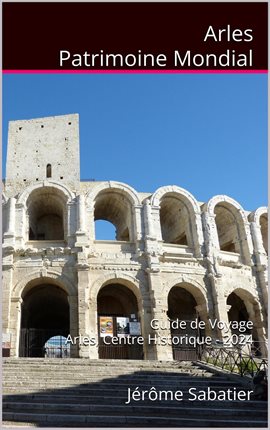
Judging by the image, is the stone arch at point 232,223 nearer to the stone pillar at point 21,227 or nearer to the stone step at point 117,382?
the stone pillar at point 21,227

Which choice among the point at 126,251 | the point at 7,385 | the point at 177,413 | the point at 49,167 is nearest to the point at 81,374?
the point at 7,385

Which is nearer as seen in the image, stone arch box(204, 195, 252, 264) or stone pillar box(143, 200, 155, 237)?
stone pillar box(143, 200, 155, 237)

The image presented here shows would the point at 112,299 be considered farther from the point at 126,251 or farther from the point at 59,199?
the point at 59,199

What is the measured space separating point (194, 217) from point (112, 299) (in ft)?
20.1

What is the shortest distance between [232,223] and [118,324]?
28.7 ft

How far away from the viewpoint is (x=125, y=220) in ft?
75.9

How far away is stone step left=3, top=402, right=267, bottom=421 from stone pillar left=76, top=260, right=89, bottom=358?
9169 millimetres

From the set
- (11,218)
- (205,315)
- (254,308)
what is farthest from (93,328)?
(254,308)

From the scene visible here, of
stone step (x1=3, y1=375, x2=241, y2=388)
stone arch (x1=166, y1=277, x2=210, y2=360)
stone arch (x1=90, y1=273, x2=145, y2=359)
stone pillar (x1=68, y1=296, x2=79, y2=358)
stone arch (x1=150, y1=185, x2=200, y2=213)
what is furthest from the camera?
stone arch (x1=150, y1=185, x2=200, y2=213)

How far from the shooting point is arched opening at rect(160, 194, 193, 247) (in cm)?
2258

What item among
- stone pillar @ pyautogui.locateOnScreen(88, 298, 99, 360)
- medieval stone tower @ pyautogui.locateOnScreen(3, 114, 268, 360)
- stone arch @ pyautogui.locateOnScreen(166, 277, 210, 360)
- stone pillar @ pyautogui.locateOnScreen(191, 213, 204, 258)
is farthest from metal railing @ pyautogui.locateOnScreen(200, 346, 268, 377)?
stone pillar @ pyautogui.locateOnScreen(191, 213, 204, 258)

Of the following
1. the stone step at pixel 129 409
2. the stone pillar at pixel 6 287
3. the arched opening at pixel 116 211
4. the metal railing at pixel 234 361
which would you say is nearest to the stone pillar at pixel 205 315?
the metal railing at pixel 234 361

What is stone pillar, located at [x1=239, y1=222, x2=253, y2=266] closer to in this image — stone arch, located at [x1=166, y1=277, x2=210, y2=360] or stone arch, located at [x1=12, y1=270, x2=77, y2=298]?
stone arch, located at [x1=166, y1=277, x2=210, y2=360]

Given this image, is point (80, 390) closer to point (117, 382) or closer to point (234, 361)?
point (117, 382)
